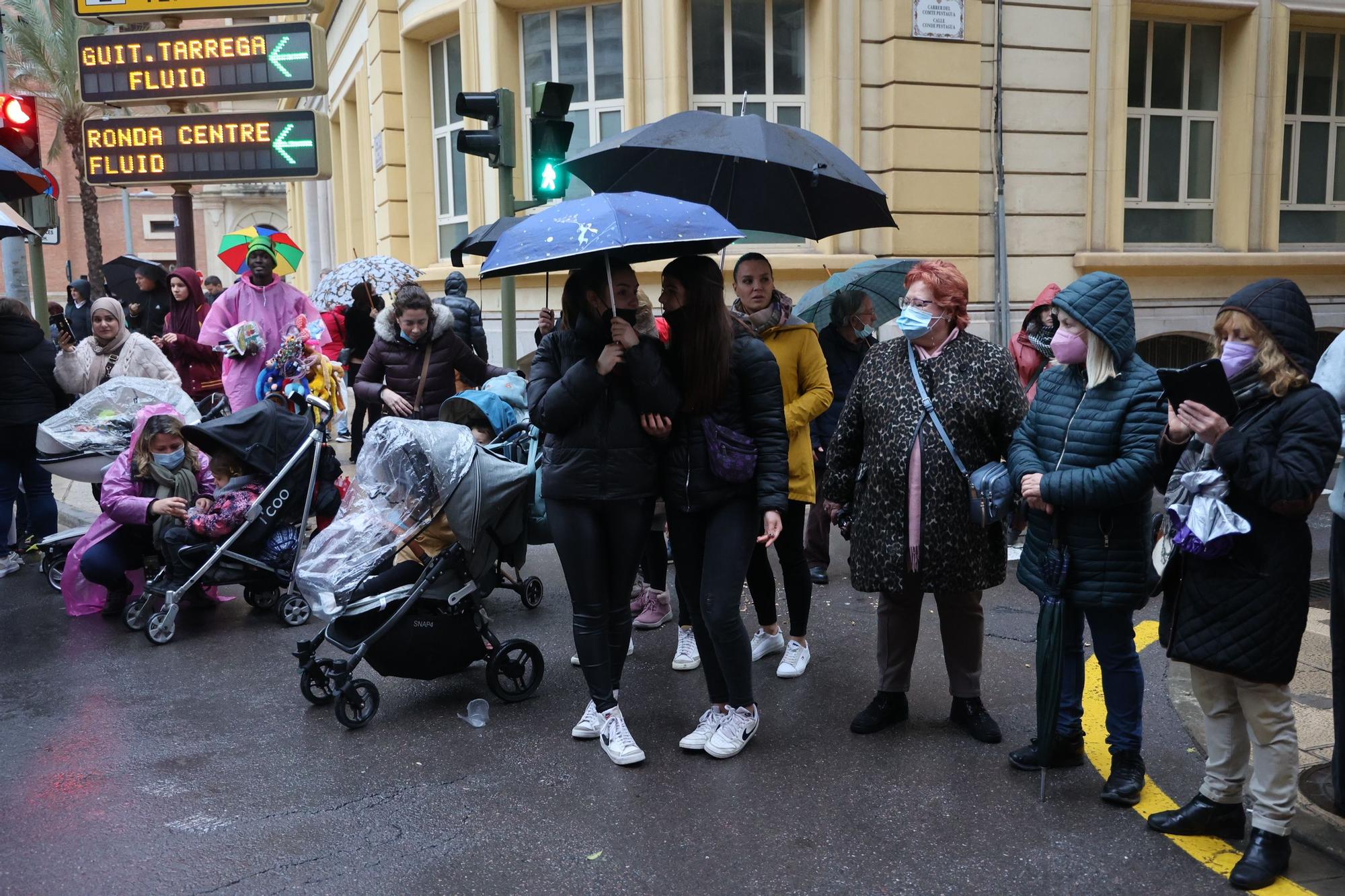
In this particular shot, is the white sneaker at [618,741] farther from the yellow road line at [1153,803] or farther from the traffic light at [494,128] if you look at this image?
the traffic light at [494,128]

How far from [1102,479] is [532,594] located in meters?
3.76

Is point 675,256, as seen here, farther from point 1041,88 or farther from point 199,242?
point 199,242

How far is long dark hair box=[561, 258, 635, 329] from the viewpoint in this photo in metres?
4.29

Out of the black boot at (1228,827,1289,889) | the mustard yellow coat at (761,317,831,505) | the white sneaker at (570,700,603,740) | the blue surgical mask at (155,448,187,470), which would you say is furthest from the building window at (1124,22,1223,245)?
the black boot at (1228,827,1289,889)

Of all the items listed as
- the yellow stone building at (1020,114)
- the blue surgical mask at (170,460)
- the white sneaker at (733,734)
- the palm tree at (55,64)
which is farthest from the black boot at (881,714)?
the palm tree at (55,64)

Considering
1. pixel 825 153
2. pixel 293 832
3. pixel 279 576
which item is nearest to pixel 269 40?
pixel 279 576

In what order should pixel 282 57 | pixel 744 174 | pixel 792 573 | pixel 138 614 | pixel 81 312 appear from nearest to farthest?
pixel 792 573 → pixel 744 174 → pixel 138 614 → pixel 282 57 → pixel 81 312

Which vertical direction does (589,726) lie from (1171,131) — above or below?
below

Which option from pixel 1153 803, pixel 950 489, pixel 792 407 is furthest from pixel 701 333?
pixel 1153 803

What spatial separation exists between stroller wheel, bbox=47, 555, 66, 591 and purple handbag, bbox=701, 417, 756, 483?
5121mm

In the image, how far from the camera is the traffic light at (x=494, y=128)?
29.4ft

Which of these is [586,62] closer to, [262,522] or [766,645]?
[262,522]

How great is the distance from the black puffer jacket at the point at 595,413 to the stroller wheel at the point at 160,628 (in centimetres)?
296

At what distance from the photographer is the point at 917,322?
174 inches
